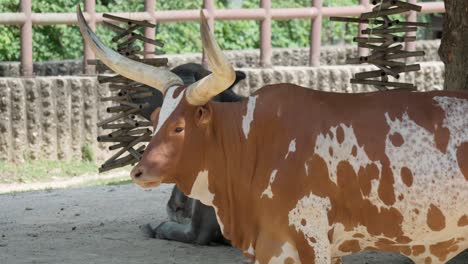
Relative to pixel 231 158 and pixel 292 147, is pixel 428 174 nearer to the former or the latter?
pixel 292 147

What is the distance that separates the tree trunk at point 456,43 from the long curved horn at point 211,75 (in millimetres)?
2439

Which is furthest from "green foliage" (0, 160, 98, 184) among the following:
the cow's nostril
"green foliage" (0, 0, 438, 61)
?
the cow's nostril

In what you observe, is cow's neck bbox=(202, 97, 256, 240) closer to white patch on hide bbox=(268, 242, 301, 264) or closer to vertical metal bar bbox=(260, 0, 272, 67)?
white patch on hide bbox=(268, 242, 301, 264)

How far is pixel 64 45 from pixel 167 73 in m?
10.1

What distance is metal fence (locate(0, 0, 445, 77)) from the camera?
12.4m

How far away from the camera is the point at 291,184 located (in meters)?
5.17

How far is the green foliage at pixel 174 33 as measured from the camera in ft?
49.2

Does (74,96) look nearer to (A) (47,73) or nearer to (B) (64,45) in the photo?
(A) (47,73)

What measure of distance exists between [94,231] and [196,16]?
552 centimetres

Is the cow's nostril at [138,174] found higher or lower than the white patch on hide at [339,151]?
lower

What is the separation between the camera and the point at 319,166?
515 centimetres

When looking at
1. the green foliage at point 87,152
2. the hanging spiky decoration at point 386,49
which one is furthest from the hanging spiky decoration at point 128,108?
the green foliage at point 87,152

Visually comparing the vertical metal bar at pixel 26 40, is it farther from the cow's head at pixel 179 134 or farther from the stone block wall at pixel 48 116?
the cow's head at pixel 179 134

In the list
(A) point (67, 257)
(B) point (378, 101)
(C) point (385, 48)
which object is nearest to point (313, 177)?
(B) point (378, 101)
